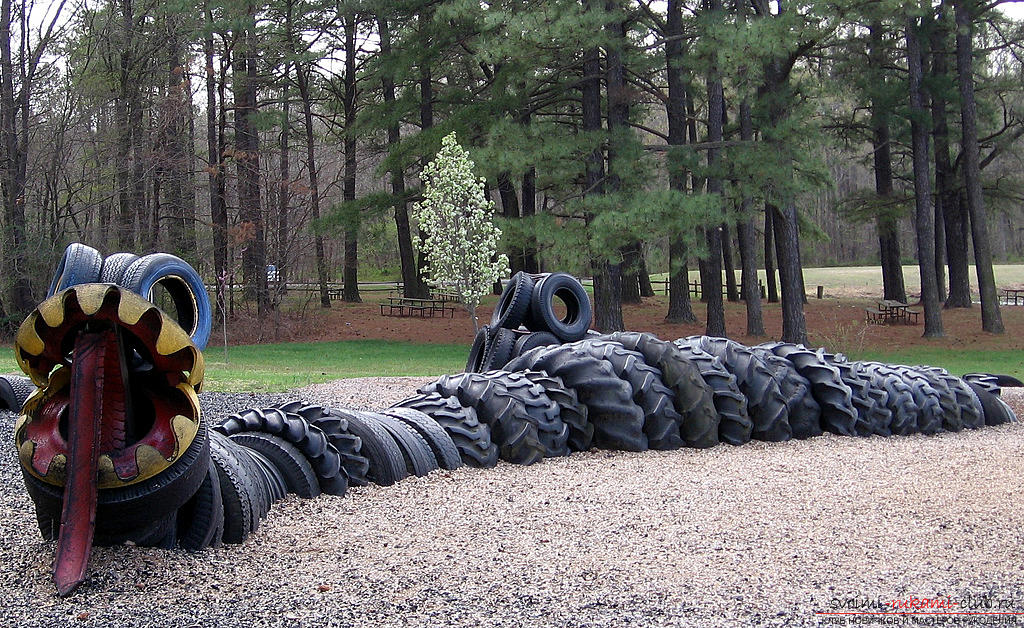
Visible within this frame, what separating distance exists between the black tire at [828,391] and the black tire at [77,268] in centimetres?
382

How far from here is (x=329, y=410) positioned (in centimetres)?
399

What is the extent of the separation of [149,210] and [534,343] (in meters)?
17.2

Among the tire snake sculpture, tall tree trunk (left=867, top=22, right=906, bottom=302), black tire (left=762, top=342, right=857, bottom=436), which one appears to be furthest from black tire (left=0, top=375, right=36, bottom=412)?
tall tree trunk (left=867, top=22, right=906, bottom=302)

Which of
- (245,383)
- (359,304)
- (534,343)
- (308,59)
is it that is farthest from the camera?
(359,304)

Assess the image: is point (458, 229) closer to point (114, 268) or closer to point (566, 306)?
point (566, 306)

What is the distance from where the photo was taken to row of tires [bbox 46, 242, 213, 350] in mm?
3041

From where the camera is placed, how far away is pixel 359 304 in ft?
89.4

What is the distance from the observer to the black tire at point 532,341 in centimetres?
672

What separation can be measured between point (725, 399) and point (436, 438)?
1.73 m

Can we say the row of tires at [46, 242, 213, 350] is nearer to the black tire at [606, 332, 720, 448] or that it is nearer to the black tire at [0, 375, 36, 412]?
the black tire at [606, 332, 720, 448]

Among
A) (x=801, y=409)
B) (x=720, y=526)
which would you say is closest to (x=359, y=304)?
(x=801, y=409)

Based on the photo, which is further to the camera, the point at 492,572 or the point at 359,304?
the point at 359,304

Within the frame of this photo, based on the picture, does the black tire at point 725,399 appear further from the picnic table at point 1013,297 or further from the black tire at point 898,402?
the picnic table at point 1013,297

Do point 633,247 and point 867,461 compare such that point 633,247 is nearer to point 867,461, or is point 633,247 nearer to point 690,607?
point 867,461
